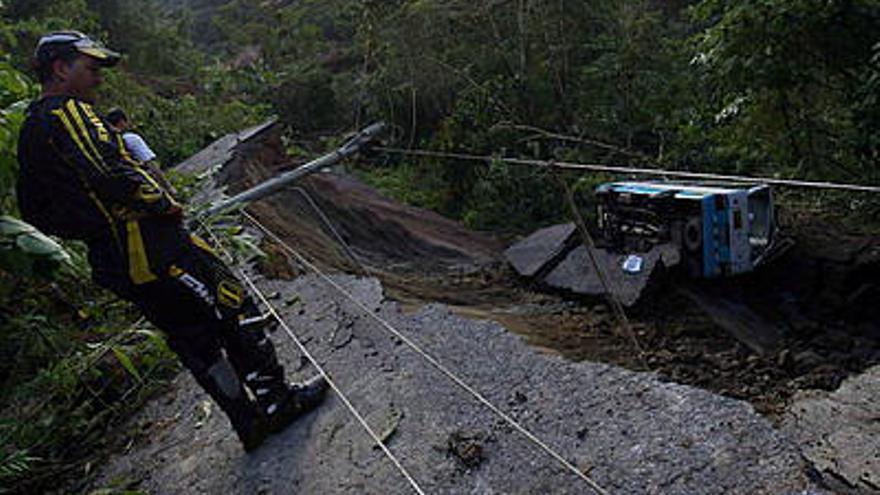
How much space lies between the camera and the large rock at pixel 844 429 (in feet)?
9.31

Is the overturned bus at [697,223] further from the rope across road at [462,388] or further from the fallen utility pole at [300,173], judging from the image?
the rope across road at [462,388]

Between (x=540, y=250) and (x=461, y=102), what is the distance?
13.2 ft

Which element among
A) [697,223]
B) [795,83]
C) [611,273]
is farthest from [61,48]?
[795,83]

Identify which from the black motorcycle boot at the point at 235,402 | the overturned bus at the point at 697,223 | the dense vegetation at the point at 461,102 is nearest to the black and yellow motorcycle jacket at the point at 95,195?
the dense vegetation at the point at 461,102

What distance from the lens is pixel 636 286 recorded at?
663 centimetres

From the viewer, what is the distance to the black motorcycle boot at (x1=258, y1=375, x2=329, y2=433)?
3970 mm

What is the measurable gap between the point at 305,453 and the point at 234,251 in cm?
264

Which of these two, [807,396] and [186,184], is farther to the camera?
[186,184]

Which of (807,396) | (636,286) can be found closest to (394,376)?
(807,396)

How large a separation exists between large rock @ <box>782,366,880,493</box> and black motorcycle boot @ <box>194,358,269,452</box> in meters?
2.34

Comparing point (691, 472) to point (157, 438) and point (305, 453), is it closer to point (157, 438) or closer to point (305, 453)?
point (305, 453)

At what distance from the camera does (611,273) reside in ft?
22.8

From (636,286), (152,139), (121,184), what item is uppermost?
(121,184)

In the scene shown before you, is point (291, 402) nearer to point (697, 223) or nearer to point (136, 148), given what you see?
point (136, 148)
